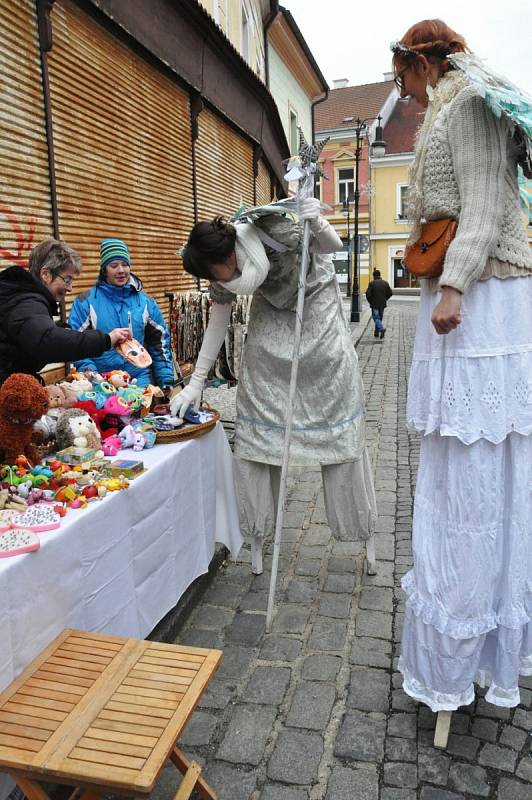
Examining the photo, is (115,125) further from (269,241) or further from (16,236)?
(269,241)

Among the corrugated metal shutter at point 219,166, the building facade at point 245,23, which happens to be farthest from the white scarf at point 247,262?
the building facade at point 245,23

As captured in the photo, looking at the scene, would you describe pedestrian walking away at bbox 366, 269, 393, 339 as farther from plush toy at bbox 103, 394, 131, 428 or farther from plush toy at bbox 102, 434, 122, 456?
plush toy at bbox 102, 434, 122, 456

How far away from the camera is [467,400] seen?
2.03 m

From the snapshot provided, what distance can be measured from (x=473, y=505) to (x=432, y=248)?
855mm

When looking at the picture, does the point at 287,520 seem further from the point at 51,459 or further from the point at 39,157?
the point at 39,157

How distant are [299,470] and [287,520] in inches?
44.5

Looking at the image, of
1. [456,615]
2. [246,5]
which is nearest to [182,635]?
[456,615]

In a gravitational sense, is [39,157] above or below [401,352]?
above

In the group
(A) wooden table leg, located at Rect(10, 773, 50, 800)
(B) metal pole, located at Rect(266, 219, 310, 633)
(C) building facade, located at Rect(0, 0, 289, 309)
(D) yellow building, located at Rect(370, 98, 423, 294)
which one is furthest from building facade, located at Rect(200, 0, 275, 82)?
(D) yellow building, located at Rect(370, 98, 423, 294)

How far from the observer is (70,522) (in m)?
2.11

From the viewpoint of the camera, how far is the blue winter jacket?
414cm

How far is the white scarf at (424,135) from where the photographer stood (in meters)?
1.99

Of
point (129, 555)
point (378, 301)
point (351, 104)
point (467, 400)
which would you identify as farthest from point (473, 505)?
point (351, 104)

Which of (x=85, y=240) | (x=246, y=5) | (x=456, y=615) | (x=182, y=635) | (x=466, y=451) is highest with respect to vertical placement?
(x=246, y=5)
